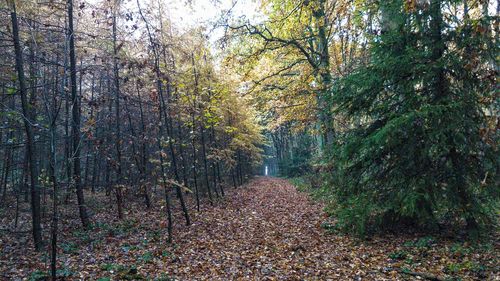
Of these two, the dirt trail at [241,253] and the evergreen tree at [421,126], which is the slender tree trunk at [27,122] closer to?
the dirt trail at [241,253]

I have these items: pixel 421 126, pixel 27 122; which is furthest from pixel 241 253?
pixel 27 122

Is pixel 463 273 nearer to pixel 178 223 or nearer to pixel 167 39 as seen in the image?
pixel 178 223

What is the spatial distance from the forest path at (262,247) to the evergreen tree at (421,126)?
1.34 metres

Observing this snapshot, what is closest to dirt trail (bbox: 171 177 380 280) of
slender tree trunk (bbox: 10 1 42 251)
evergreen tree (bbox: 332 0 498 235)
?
evergreen tree (bbox: 332 0 498 235)

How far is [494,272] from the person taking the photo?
5066 mm

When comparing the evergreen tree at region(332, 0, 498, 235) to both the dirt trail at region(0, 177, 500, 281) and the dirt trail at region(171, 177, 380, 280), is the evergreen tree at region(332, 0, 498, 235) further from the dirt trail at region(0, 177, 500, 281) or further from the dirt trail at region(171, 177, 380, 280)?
the dirt trail at region(171, 177, 380, 280)

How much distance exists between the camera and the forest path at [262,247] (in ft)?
20.3

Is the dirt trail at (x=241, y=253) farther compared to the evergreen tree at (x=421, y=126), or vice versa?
the evergreen tree at (x=421, y=126)

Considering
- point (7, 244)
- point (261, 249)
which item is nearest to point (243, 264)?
point (261, 249)

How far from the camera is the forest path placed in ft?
20.3

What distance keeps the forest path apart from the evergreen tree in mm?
1337

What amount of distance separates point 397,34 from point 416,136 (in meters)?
2.37

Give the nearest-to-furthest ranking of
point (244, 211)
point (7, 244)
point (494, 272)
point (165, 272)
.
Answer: point (494, 272) < point (165, 272) < point (7, 244) < point (244, 211)

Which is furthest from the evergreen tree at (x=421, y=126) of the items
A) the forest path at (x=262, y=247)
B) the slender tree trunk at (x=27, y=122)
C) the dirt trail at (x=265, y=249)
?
the slender tree trunk at (x=27, y=122)
